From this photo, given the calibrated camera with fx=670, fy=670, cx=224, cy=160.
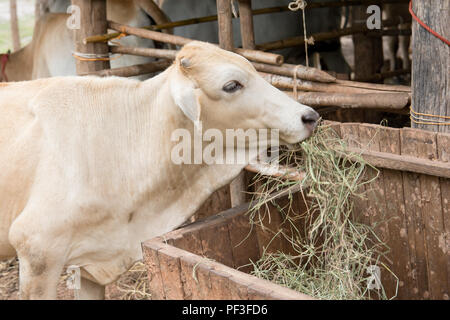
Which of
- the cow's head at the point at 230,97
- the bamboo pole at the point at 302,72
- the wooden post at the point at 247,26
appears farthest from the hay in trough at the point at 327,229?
the wooden post at the point at 247,26

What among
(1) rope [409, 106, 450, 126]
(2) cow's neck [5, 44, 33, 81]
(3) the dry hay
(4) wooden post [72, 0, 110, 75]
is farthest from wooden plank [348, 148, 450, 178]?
(2) cow's neck [5, 44, 33, 81]

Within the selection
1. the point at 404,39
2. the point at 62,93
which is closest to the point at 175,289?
the point at 62,93

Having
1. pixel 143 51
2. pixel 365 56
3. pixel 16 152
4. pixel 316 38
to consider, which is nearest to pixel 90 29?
pixel 143 51

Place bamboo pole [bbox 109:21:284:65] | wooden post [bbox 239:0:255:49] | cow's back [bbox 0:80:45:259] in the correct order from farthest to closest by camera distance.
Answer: wooden post [bbox 239:0:255:49] → bamboo pole [bbox 109:21:284:65] → cow's back [bbox 0:80:45:259]

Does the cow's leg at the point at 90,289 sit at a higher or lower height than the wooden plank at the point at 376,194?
lower

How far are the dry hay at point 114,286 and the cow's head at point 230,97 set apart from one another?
1.90 m

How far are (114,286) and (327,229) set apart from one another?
2.16m

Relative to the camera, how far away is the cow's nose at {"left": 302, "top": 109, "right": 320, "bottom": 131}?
312 cm

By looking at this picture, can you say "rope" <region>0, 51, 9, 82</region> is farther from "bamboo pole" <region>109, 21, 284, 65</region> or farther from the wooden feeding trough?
the wooden feeding trough

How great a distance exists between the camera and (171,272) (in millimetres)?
2746

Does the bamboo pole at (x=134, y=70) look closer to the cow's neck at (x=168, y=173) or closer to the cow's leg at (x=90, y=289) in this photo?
the cow's neck at (x=168, y=173)

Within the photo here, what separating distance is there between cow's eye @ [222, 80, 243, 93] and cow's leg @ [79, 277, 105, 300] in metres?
1.51

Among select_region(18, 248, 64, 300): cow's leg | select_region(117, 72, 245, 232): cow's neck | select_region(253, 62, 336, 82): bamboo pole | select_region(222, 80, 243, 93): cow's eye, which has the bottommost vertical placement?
select_region(18, 248, 64, 300): cow's leg

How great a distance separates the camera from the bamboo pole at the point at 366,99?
349cm
